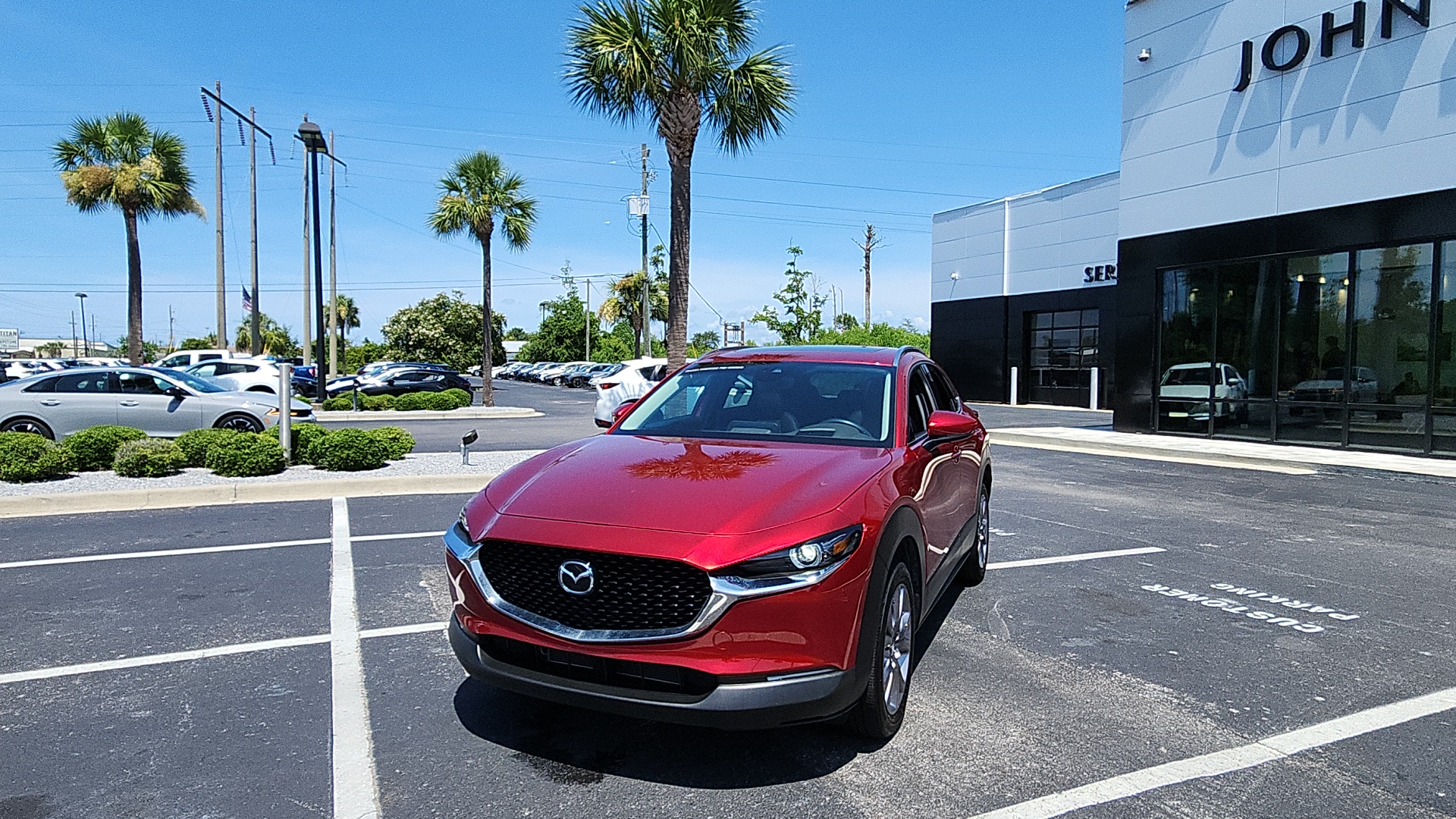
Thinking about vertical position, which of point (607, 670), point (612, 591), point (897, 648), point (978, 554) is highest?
point (612, 591)

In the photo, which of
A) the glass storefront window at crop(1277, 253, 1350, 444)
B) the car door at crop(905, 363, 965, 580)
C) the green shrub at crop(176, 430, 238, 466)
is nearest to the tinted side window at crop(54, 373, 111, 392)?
the green shrub at crop(176, 430, 238, 466)

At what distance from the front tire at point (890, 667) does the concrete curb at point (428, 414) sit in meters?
21.9

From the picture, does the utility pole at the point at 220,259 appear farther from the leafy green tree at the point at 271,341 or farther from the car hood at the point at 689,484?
the leafy green tree at the point at 271,341

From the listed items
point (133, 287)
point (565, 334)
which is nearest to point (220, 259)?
point (133, 287)

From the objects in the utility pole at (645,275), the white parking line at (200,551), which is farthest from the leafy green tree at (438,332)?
the white parking line at (200,551)

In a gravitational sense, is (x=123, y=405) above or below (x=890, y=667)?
above

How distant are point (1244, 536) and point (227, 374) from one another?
73.0 feet

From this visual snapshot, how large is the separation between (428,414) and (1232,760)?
24.5 meters

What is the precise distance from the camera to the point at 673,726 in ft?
12.8

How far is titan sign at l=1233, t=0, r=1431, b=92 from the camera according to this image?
15.0 meters

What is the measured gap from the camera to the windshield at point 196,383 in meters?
14.5

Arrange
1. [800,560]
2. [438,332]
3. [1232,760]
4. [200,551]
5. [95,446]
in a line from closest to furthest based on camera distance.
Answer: [800,560] → [1232,760] → [200,551] → [95,446] → [438,332]

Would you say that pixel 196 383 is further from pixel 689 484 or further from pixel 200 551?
pixel 689 484

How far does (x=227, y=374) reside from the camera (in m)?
22.5
